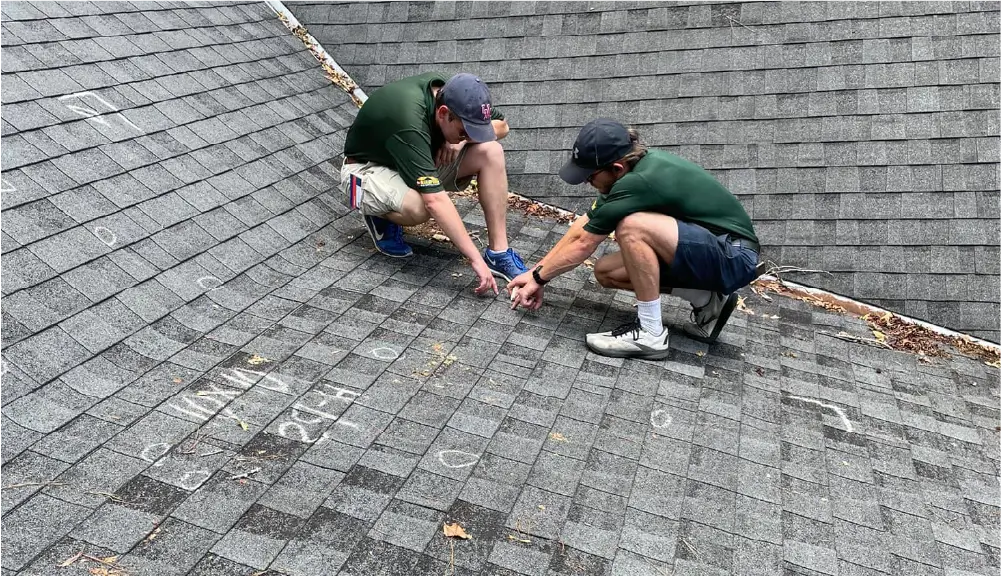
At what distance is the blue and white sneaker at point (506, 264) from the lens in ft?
13.9

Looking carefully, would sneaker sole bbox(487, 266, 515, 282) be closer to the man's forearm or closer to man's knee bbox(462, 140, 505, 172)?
the man's forearm

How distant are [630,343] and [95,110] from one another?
2.99 meters

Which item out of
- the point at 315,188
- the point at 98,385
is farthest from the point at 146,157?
the point at 98,385

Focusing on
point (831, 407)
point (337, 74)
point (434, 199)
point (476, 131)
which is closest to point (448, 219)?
point (434, 199)

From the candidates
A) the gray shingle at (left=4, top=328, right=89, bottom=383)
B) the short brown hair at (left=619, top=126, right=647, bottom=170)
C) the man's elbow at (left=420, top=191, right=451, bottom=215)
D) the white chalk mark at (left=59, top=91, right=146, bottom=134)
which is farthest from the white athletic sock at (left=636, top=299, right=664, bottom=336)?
the white chalk mark at (left=59, top=91, right=146, bottom=134)

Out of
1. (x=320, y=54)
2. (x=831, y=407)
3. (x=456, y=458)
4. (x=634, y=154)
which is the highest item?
(x=320, y=54)

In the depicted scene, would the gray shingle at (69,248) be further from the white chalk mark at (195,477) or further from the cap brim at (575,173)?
the cap brim at (575,173)

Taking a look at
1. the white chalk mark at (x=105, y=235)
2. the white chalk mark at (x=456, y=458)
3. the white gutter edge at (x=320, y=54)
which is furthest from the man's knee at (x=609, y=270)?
the white gutter edge at (x=320, y=54)

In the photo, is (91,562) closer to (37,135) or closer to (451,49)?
(37,135)

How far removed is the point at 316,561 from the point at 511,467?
766 millimetres

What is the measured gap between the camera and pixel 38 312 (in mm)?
2957

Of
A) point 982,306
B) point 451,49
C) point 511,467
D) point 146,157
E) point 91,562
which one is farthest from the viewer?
point 451,49

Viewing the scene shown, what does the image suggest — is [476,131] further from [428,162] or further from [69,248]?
[69,248]

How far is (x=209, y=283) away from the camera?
11.8 feet
